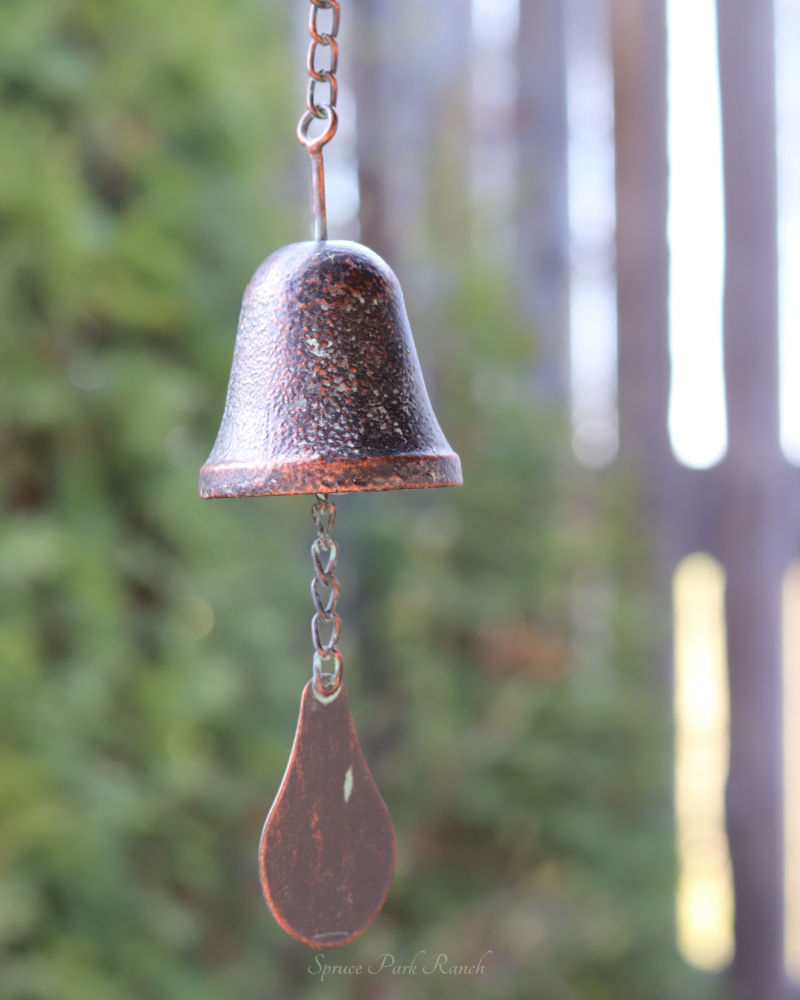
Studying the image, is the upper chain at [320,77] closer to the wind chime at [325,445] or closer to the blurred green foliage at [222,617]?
the wind chime at [325,445]

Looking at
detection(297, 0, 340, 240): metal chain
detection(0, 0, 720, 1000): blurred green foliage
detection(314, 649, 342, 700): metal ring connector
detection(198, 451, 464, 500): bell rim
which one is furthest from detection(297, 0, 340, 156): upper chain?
detection(0, 0, 720, 1000): blurred green foliage

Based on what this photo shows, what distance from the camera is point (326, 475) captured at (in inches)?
32.0

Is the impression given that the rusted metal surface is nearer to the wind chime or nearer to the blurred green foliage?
the wind chime

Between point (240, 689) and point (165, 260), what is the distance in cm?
75

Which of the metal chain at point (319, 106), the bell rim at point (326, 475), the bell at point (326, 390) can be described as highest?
the metal chain at point (319, 106)

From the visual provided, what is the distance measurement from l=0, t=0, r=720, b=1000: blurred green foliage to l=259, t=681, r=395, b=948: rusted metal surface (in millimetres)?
728

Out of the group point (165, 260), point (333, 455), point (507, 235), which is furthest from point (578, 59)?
point (333, 455)

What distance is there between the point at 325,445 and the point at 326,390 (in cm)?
6

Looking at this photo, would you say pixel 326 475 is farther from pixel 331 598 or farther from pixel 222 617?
pixel 222 617

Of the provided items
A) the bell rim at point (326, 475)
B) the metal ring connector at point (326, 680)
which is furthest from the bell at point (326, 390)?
the metal ring connector at point (326, 680)

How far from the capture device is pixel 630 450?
267cm

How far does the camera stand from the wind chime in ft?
2.80

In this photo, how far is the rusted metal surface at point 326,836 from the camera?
34.4 inches

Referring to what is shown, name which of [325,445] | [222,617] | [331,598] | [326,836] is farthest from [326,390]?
[222,617]
